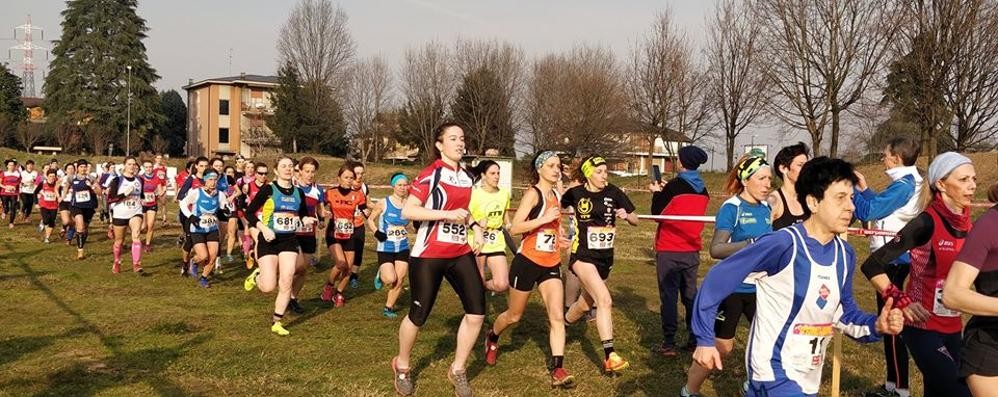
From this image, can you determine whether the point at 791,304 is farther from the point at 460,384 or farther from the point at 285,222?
the point at 285,222

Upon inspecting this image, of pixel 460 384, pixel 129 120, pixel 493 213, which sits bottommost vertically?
pixel 460 384

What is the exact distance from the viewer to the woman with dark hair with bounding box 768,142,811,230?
6207 millimetres

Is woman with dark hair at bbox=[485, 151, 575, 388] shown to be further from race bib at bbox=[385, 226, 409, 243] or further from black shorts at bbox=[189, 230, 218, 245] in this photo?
Result: black shorts at bbox=[189, 230, 218, 245]

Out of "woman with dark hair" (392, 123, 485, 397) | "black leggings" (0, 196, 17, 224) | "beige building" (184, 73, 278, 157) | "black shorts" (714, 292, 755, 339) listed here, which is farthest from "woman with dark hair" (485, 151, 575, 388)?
"beige building" (184, 73, 278, 157)

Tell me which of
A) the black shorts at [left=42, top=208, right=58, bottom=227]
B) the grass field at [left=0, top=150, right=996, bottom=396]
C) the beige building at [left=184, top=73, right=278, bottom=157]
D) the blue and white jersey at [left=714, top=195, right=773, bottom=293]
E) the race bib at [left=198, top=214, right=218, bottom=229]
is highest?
the beige building at [left=184, top=73, right=278, bottom=157]

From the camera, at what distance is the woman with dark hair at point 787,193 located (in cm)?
621

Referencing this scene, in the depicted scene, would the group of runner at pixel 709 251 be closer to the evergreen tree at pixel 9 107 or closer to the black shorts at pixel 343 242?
the black shorts at pixel 343 242

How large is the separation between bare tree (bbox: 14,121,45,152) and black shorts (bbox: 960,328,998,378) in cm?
7448

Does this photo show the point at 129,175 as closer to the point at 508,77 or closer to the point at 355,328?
the point at 355,328

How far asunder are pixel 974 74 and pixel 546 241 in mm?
24682

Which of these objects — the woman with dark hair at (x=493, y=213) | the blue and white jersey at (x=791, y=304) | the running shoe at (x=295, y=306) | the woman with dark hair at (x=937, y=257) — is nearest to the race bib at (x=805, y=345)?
the blue and white jersey at (x=791, y=304)

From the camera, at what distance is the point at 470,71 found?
5381 cm

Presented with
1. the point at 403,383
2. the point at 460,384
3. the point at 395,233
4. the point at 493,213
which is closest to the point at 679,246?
the point at 493,213

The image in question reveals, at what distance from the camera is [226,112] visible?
8200 cm
